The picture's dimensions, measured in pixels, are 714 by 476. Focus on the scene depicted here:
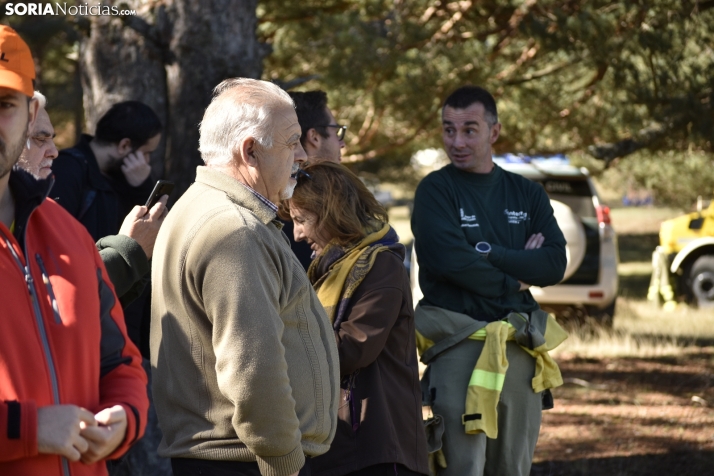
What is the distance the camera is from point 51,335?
6.09ft

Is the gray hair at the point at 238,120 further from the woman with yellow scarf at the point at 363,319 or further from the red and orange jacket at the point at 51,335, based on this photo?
the woman with yellow scarf at the point at 363,319

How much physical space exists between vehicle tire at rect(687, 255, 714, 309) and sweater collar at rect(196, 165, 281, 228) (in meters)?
12.7

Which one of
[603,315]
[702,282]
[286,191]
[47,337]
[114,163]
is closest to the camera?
[47,337]

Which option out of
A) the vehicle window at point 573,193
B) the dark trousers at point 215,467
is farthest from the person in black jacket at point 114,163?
the vehicle window at point 573,193

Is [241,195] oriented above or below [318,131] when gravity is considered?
below

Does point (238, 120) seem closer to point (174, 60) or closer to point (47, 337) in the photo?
point (47, 337)

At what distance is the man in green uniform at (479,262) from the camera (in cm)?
389

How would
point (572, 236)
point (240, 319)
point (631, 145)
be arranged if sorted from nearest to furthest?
point (240, 319)
point (631, 145)
point (572, 236)

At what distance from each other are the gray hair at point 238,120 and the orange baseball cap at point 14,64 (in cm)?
66

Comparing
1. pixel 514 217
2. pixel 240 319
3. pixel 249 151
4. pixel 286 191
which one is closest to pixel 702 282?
pixel 514 217

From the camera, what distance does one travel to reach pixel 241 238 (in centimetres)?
236

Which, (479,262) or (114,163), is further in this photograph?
(114,163)

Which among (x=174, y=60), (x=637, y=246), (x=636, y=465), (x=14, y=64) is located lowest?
(x=637, y=246)

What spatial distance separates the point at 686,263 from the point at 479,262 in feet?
38.2
